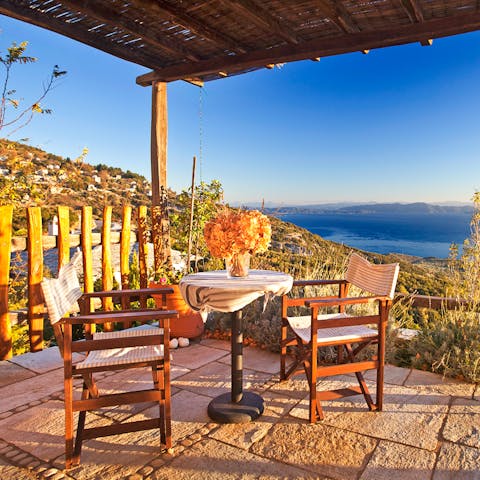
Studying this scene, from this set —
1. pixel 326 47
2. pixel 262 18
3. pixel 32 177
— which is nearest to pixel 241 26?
pixel 262 18

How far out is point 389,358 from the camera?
3299 mm

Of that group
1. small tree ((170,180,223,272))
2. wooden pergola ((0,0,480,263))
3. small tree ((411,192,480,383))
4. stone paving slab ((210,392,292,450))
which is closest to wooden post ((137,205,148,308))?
small tree ((170,180,223,272))

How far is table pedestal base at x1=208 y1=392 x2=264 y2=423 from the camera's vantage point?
2.27 meters

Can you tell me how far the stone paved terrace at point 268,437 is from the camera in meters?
1.82

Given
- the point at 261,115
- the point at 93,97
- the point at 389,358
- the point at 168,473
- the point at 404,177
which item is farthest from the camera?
the point at 404,177

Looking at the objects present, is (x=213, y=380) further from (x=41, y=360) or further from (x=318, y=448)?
(x=41, y=360)

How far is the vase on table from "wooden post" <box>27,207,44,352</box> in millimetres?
1943

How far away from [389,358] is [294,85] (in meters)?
11.3

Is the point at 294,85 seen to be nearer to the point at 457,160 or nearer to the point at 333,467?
the point at 457,160

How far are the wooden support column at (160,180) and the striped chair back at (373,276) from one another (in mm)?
2330

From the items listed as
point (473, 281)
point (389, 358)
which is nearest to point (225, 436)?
point (389, 358)

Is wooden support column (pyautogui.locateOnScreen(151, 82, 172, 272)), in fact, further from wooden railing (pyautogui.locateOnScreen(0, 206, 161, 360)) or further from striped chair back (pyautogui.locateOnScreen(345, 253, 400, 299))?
striped chair back (pyautogui.locateOnScreen(345, 253, 400, 299))

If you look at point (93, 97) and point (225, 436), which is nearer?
point (225, 436)

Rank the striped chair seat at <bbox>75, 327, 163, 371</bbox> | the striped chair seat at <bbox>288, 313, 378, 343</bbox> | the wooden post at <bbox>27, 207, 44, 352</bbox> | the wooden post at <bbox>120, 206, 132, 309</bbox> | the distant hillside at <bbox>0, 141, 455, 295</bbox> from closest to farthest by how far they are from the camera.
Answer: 1. the striped chair seat at <bbox>75, 327, 163, 371</bbox>
2. the striped chair seat at <bbox>288, 313, 378, 343</bbox>
3. the wooden post at <bbox>27, 207, 44, 352</bbox>
4. the distant hillside at <bbox>0, 141, 455, 295</bbox>
5. the wooden post at <bbox>120, 206, 132, 309</bbox>
